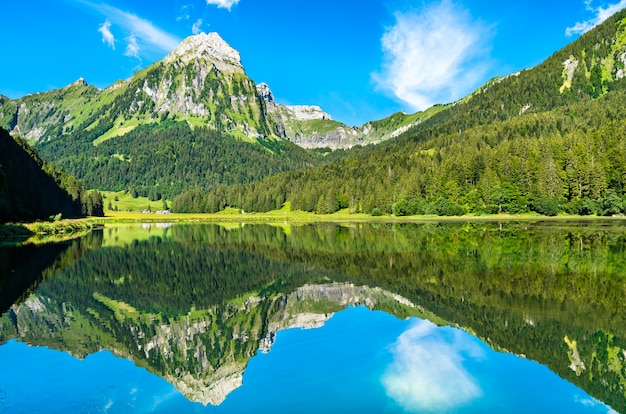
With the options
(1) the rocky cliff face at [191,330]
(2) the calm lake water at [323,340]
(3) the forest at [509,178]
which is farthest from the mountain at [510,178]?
(1) the rocky cliff face at [191,330]

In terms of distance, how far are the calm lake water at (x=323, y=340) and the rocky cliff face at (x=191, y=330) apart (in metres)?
0.09

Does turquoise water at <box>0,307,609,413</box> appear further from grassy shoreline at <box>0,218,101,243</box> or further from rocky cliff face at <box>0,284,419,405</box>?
grassy shoreline at <box>0,218,101,243</box>

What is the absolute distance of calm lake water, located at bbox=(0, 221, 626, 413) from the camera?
1221 centimetres

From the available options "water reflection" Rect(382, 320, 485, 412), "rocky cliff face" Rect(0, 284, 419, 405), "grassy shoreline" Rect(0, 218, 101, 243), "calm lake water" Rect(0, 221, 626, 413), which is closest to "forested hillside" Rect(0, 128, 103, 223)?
"grassy shoreline" Rect(0, 218, 101, 243)

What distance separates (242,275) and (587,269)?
1027 inches

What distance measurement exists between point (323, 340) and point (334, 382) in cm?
508

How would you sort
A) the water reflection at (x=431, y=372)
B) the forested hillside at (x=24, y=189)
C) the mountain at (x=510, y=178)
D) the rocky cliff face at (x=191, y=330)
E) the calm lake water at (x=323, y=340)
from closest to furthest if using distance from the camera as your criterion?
the water reflection at (x=431, y=372)
the calm lake water at (x=323, y=340)
the rocky cliff face at (x=191, y=330)
the forested hillside at (x=24, y=189)
the mountain at (x=510, y=178)

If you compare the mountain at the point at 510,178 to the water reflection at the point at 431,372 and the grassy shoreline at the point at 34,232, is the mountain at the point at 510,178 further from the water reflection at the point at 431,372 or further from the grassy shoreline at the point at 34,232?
the water reflection at the point at 431,372

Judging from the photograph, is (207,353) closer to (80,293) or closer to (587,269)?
(80,293)

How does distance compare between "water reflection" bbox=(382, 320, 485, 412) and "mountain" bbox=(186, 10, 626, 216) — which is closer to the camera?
"water reflection" bbox=(382, 320, 485, 412)

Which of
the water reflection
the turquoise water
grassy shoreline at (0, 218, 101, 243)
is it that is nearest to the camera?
the turquoise water

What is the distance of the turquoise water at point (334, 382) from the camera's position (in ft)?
38.0

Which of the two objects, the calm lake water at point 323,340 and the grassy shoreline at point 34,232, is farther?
the grassy shoreline at point 34,232

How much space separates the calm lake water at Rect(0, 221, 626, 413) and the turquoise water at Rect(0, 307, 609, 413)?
2.5 inches
